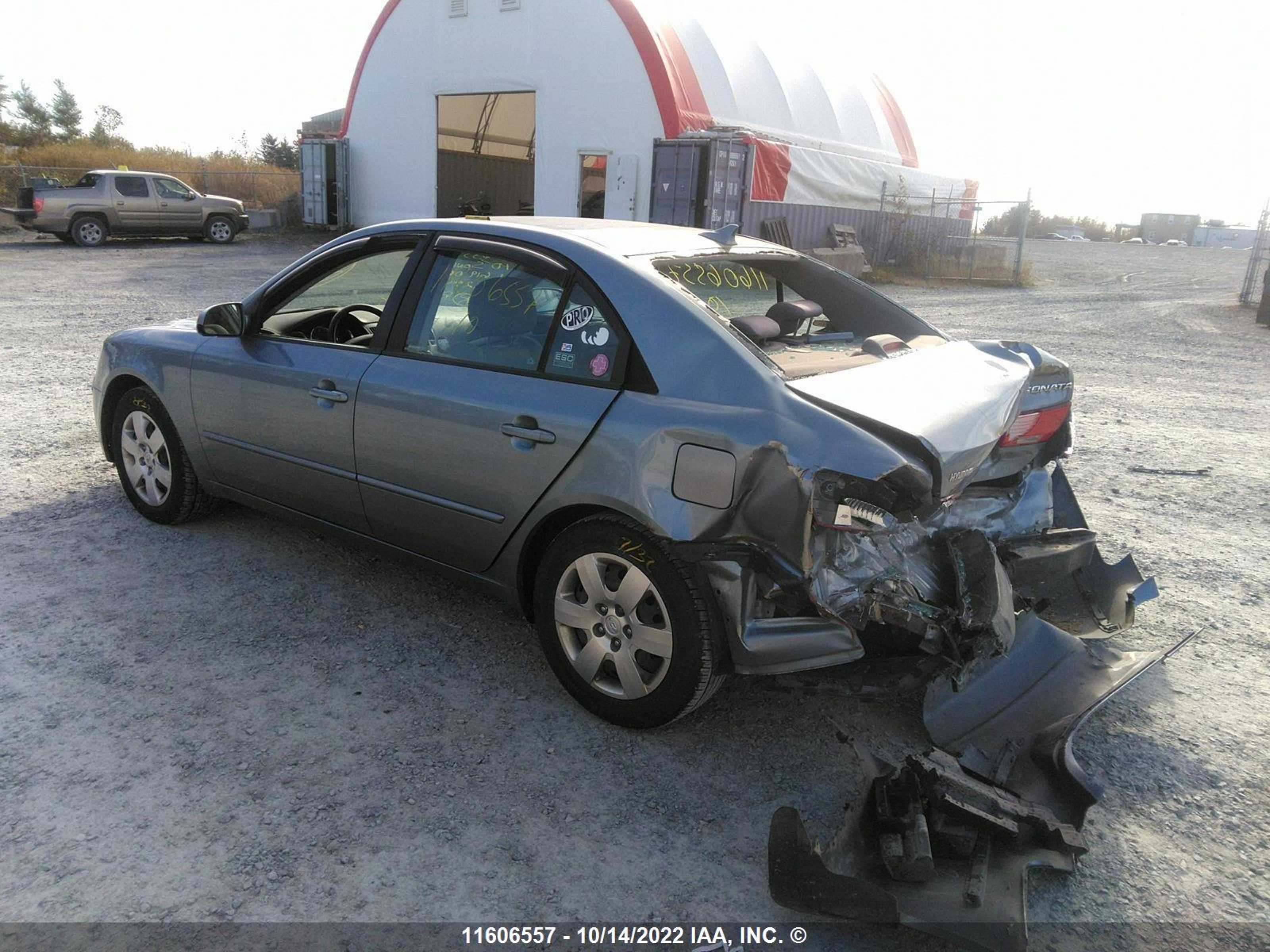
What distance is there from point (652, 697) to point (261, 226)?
29.0 metres

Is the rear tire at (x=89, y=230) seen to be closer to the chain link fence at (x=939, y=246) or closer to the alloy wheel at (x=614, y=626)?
the chain link fence at (x=939, y=246)

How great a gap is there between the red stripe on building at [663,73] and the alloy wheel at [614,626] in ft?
62.2

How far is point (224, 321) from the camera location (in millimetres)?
4344

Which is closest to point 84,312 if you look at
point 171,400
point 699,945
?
point 171,400

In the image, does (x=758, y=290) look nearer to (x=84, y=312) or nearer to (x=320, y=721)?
(x=320, y=721)

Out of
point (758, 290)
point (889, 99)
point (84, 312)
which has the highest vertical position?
point (889, 99)

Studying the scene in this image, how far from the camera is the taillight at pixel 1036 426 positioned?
11.9 feet

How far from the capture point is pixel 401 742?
3090 millimetres

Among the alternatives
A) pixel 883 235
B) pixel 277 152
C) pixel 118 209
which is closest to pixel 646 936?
pixel 118 209

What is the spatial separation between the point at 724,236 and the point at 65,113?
1807 inches

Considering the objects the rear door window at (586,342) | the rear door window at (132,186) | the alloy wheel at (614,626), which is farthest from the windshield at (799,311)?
the rear door window at (132,186)

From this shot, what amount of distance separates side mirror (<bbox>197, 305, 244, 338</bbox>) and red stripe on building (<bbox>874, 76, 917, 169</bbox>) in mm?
28198

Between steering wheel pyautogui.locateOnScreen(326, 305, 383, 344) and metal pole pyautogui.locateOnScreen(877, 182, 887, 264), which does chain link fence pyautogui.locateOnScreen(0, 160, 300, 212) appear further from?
steering wheel pyautogui.locateOnScreen(326, 305, 383, 344)

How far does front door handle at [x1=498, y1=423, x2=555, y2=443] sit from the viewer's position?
3.18 metres
